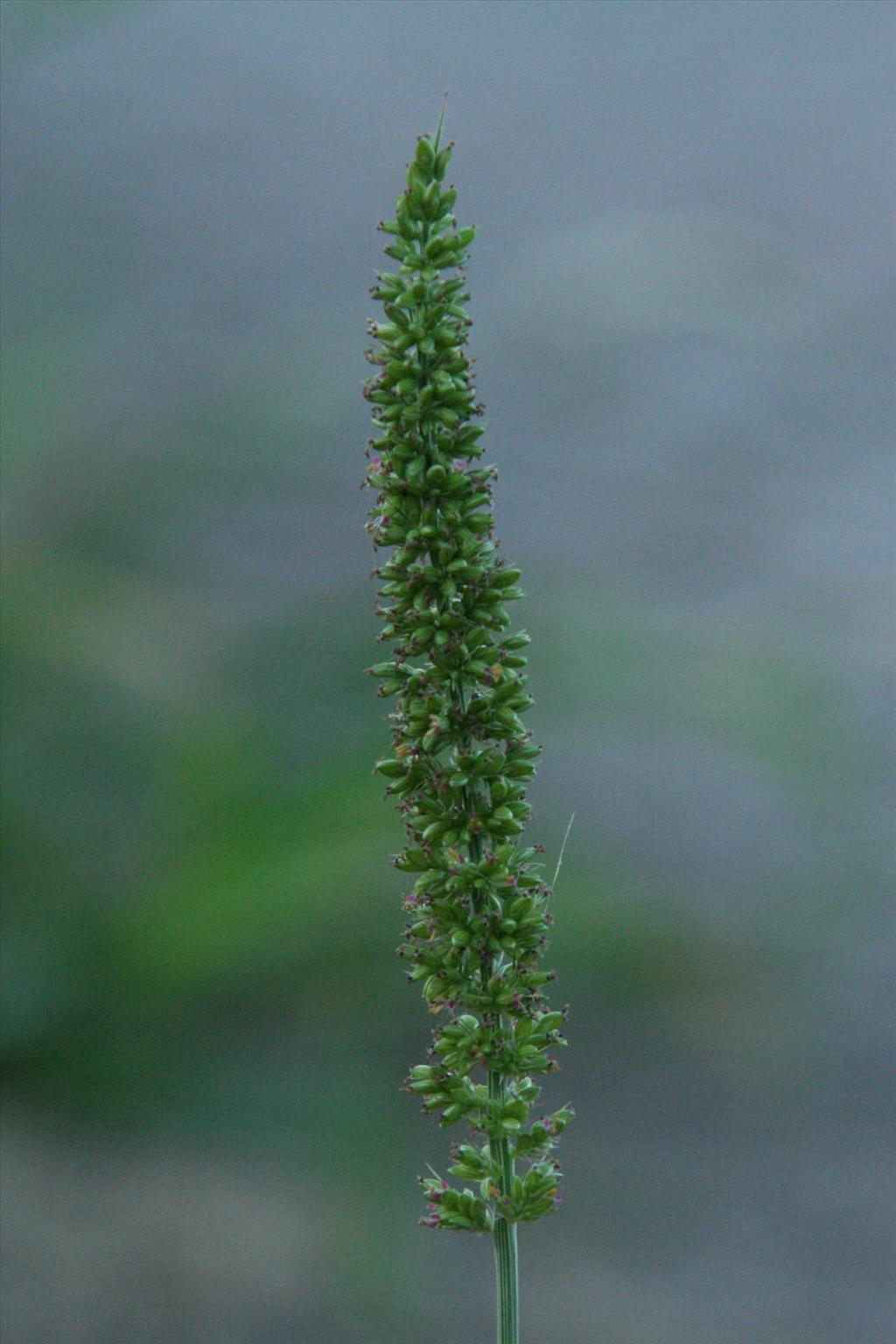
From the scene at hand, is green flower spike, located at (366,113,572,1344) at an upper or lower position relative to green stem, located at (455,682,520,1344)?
upper

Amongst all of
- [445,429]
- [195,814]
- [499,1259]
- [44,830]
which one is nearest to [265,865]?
[195,814]

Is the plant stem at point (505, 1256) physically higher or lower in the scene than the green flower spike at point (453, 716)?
lower

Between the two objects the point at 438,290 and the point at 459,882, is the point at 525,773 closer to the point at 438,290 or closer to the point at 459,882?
the point at 459,882

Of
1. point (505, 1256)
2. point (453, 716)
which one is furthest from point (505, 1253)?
point (453, 716)

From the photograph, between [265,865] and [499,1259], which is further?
[265,865]

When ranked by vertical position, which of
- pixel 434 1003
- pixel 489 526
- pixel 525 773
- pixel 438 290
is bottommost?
pixel 434 1003

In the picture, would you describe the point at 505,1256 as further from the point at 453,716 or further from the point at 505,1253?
the point at 453,716
